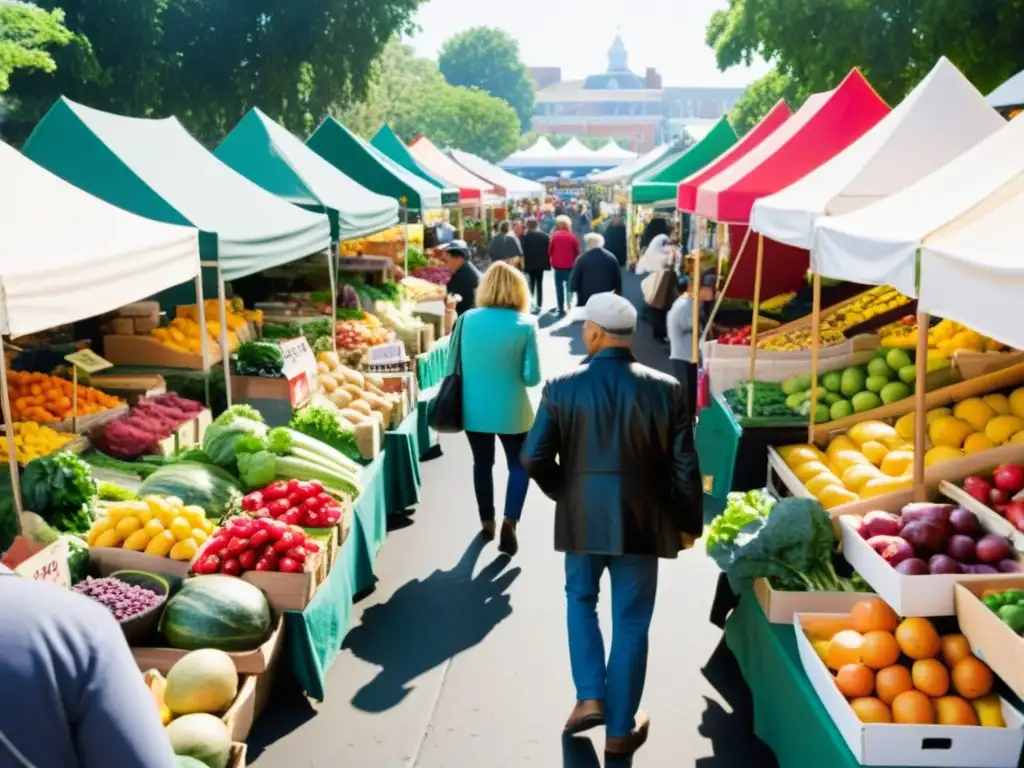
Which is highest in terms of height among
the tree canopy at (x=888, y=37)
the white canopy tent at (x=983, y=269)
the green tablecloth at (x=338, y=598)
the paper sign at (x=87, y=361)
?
the tree canopy at (x=888, y=37)

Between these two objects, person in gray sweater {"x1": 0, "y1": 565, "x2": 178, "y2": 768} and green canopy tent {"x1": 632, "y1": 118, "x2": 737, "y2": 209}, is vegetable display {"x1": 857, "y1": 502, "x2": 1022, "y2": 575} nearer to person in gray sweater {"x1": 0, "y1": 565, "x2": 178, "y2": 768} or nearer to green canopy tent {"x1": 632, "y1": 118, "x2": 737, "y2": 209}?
person in gray sweater {"x1": 0, "y1": 565, "x2": 178, "y2": 768}

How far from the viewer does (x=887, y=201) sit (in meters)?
4.97

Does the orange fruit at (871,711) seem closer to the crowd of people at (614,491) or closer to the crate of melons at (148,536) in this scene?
the crowd of people at (614,491)

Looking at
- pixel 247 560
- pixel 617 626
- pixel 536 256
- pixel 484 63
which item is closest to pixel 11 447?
pixel 247 560

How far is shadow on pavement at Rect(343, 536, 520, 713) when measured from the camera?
4.90 meters

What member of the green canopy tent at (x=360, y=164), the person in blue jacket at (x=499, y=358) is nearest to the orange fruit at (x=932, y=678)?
the person in blue jacket at (x=499, y=358)

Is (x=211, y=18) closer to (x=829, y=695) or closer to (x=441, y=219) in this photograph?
(x=441, y=219)

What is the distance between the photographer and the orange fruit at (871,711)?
3422mm

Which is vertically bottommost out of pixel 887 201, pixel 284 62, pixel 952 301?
pixel 952 301

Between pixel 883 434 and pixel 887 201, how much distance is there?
1.52 metres

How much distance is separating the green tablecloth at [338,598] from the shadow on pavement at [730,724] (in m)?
1.71

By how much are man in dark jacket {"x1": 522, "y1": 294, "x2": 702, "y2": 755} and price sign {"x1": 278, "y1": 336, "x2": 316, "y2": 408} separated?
3513 mm

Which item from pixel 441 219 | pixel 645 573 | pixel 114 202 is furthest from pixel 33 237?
pixel 441 219

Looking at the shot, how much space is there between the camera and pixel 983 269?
3055mm
